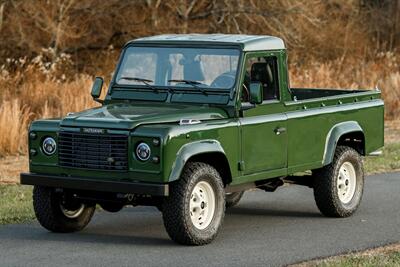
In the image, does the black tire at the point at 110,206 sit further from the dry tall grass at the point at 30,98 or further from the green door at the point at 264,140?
the dry tall grass at the point at 30,98

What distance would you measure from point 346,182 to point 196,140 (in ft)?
8.22

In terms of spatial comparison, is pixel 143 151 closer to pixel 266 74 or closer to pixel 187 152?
pixel 187 152

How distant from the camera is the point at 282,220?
1146 centimetres

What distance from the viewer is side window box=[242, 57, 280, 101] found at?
11.0 metres

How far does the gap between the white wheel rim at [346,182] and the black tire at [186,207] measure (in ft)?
6.93

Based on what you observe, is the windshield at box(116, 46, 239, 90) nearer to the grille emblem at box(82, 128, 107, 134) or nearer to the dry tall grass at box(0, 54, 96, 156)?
the grille emblem at box(82, 128, 107, 134)

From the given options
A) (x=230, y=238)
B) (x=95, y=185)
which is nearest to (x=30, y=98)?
(x=230, y=238)

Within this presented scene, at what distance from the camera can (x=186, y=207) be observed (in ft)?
31.4

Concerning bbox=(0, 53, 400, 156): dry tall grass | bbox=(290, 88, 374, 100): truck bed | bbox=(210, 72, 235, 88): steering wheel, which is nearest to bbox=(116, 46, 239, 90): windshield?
bbox=(210, 72, 235, 88): steering wheel

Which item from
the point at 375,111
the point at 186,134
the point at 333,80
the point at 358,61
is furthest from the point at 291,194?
the point at 358,61

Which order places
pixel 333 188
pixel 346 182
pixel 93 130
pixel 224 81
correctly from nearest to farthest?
pixel 93 130 → pixel 224 81 → pixel 333 188 → pixel 346 182

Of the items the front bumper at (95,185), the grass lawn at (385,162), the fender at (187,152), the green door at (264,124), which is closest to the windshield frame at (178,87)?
the green door at (264,124)

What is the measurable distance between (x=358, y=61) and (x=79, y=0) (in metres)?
7.66

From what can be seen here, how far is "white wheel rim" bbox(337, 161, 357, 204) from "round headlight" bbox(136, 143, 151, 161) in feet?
8.96
